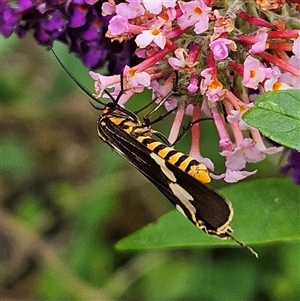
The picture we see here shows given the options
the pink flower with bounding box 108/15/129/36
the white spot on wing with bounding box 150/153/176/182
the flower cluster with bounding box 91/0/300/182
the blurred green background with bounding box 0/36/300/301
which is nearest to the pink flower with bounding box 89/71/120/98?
the flower cluster with bounding box 91/0/300/182

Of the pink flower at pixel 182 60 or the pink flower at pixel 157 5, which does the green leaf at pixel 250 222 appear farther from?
the pink flower at pixel 157 5

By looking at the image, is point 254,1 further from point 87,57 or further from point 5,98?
point 5,98

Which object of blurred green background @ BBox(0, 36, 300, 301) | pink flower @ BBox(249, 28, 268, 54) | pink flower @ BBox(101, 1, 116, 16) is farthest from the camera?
blurred green background @ BBox(0, 36, 300, 301)

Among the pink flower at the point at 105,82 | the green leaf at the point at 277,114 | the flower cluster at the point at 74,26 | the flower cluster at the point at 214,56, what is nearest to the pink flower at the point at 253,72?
the flower cluster at the point at 214,56

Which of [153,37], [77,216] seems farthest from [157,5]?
[77,216]

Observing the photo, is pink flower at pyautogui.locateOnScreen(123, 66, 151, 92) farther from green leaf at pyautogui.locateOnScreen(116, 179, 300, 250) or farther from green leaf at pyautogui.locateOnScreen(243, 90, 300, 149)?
green leaf at pyautogui.locateOnScreen(116, 179, 300, 250)

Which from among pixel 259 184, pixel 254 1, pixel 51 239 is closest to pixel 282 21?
pixel 254 1
